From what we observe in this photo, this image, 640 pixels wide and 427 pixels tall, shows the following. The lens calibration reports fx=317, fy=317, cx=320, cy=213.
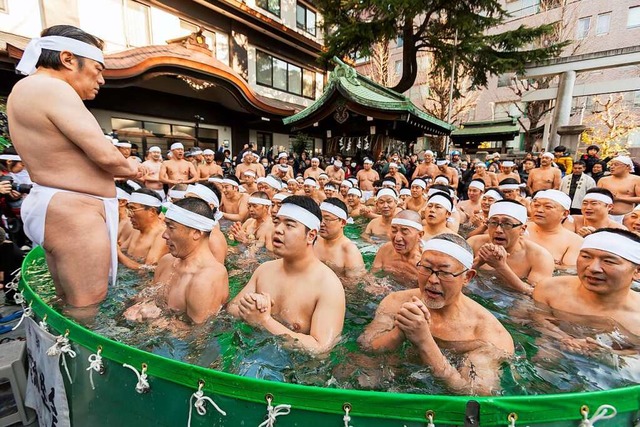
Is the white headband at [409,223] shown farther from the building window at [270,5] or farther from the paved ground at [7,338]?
the building window at [270,5]

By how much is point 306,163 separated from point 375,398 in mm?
14148

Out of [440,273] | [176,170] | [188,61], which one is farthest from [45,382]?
[188,61]

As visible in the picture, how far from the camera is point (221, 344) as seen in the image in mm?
2600

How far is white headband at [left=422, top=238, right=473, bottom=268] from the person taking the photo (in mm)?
2279

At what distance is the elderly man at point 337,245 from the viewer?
4.43 metres

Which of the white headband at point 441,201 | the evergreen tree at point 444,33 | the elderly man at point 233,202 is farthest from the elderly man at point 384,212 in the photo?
the evergreen tree at point 444,33

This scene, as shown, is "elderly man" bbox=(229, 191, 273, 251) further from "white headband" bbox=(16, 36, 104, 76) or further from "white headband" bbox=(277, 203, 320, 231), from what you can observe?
"white headband" bbox=(16, 36, 104, 76)

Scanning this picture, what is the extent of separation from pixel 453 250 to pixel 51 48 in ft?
10.4

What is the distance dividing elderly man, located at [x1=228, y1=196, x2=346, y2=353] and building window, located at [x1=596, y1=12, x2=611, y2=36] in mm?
34816

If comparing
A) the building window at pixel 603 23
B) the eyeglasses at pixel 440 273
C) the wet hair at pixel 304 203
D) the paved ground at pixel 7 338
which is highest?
the building window at pixel 603 23

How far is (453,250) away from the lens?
7.50ft

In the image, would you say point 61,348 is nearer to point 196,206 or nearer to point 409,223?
point 196,206

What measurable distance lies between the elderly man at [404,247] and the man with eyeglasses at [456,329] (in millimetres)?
1271

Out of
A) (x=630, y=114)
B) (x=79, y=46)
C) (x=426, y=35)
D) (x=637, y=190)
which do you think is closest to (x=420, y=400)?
(x=79, y=46)
